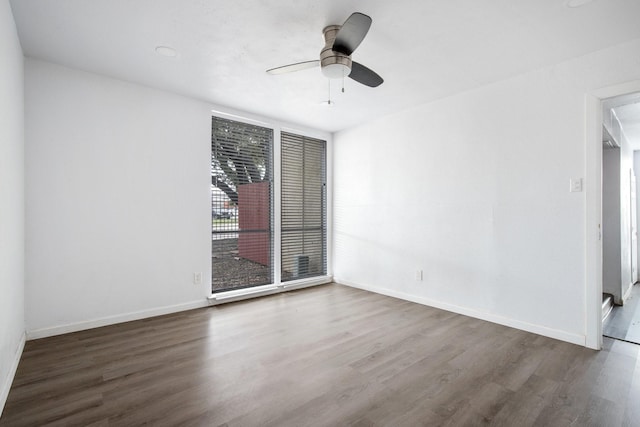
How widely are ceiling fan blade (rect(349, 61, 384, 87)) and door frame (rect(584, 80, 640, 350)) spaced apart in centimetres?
186

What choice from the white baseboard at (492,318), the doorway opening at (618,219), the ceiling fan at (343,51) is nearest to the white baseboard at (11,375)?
the ceiling fan at (343,51)

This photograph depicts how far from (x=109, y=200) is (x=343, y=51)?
272cm

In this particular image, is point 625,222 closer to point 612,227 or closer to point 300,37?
point 612,227

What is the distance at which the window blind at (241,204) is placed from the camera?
13.1 feet

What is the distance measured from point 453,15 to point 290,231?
3411 millimetres

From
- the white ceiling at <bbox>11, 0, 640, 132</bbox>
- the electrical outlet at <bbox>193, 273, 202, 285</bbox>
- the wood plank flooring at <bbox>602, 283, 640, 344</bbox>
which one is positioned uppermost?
the white ceiling at <bbox>11, 0, 640, 132</bbox>

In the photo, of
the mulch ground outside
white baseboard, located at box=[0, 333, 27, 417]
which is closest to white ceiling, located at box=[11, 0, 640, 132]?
the mulch ground outside

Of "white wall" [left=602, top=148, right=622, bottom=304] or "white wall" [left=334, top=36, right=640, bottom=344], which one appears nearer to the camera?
"white wall" [left=334, top=36, right=640, bottom=344]

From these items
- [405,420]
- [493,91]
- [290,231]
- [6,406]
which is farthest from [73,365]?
[493,91]

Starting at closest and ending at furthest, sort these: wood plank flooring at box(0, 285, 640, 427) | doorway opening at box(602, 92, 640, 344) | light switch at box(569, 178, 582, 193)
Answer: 1. wood plank flooring at box(0, 285, 640, 427)
2. light switch at box(569, 178, 582, 193)
3. doorway opening at box(602, 92, 640, 344)

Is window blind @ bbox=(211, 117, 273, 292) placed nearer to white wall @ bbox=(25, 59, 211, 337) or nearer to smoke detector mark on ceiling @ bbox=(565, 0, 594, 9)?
white wall @ bbox=(25, 59, 211, 337)

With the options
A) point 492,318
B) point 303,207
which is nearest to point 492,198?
point 492,318

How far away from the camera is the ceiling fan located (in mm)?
1848

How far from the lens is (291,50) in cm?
258
